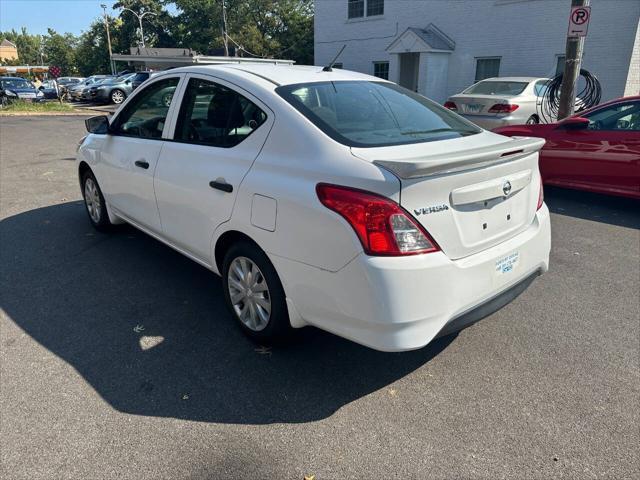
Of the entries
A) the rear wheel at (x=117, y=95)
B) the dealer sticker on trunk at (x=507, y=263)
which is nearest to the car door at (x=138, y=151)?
the dealer sticker on trunk at (x=507, y=263)

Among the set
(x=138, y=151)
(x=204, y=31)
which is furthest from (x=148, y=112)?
(x=204, y=31)

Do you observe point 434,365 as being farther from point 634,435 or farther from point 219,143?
point 219,143

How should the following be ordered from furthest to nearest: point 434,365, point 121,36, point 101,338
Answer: point 121,36, point 101,338, point 434,365

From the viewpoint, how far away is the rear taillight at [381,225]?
2.35 metres

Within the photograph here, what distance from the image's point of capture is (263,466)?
2.32m

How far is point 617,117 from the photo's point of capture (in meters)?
6.36

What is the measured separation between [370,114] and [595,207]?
16.5 feet

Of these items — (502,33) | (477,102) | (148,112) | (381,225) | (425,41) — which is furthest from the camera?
(425,41)

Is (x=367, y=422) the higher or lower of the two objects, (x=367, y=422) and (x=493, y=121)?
the lower

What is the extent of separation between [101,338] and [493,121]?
938 cm

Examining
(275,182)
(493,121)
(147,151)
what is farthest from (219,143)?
(493,121)

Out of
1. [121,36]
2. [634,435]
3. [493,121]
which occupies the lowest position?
[634,435]

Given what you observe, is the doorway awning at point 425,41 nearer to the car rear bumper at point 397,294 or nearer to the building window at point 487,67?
the building window at point 487,67

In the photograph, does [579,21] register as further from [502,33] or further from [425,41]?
[425,41]
